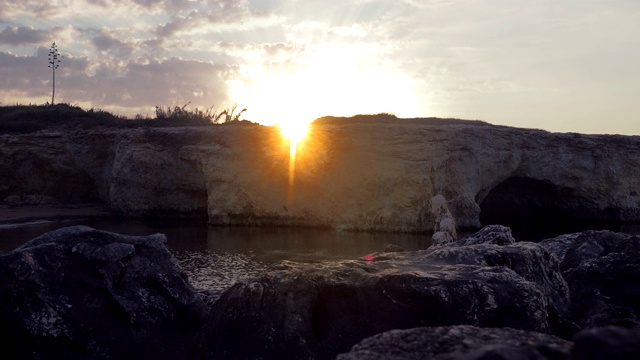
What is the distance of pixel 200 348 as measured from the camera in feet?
26.9

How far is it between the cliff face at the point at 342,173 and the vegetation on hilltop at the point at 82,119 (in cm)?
668

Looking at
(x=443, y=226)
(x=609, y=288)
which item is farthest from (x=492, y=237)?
(x=443, y=226)

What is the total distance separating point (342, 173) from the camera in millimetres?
33250

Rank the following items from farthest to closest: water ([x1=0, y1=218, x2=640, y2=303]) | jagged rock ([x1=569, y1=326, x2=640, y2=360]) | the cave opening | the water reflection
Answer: the cave opening, the water reflection, water ([x1=0, y1=218, x2=640, y2=303]), jagged rock ([x1=569, y1=326, x2=640, y2=360])

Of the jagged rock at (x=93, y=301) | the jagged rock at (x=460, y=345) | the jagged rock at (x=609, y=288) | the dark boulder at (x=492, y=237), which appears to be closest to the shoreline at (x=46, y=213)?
the jagged rock at (x=93, y=301)

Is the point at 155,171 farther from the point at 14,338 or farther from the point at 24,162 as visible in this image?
the point at 14,338

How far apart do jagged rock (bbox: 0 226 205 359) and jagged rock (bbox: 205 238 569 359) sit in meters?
1.26

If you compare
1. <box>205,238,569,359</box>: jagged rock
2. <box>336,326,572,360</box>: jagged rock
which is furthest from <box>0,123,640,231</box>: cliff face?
<box>336,326,572,360</box>: jagged rock

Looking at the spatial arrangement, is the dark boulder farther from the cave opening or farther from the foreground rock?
the cave opening

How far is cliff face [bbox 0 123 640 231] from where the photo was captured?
32406mm

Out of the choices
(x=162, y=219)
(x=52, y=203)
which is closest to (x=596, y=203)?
(x=162, y=219)

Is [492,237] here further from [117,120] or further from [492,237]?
[117,120]

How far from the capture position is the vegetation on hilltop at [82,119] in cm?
4744

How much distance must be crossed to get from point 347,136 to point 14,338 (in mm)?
26301
